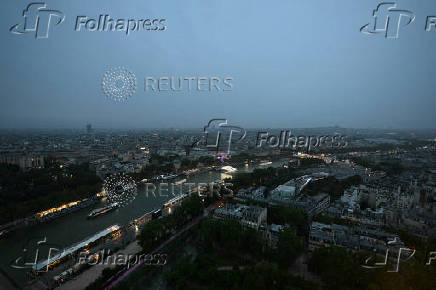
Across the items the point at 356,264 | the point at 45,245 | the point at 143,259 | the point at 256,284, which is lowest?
the point at 45,245

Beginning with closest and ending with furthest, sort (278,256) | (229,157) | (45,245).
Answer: (278,256), (45,245), (229,157)

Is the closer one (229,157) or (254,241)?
(254,241)

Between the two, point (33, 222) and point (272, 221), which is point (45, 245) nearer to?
point (33, 222)

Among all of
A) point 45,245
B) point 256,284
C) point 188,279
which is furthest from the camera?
point 45,245

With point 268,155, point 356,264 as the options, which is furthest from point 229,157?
A: point 356,264

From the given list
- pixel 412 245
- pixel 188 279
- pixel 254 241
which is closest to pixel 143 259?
pixel 188 279

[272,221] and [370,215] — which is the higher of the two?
[370,215]
